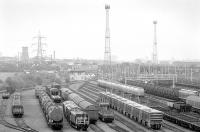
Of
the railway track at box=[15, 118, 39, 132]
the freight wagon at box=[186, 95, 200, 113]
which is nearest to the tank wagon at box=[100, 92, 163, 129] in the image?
the freight wagon at box=[186, 95, 200, 113]

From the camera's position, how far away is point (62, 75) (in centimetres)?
13162

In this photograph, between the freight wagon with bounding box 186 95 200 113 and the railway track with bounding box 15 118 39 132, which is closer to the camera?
the railway track with bounding box 15 118 39 132

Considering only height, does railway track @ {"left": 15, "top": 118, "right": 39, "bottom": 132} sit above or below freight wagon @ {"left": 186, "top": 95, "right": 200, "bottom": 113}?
below

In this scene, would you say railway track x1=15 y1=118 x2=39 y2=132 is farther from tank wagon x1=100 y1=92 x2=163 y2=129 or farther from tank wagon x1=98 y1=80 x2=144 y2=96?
tank wagon x1=98 y1=80 x2=144 y2=96

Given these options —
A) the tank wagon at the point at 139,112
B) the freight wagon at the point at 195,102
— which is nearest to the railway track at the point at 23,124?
the tank wagon at the point at 139,112

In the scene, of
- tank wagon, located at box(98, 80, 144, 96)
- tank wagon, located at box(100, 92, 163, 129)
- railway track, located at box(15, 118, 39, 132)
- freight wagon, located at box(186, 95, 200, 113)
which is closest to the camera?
tank wagon, located at box(100, 92, 163, 129)

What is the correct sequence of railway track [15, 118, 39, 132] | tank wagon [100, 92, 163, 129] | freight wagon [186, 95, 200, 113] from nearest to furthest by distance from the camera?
tank wagon [100, 92, 163, 129], railway track [15, 118, 39, 132], freight wagon [186, 95, 200, 113]

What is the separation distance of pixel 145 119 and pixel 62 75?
97.4 m

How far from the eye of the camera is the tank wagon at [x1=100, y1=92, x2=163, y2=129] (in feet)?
114

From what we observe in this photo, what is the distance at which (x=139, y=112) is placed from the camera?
38156mm

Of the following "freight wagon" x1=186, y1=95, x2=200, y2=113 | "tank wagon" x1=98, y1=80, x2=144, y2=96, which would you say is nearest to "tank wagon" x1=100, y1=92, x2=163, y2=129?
"freight wagon" x1=186, y1=95, x2=200, y2=113

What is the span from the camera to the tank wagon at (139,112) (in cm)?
3484

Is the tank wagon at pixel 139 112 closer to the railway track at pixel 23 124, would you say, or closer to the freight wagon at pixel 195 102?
the freight wagon at pixel 195 102

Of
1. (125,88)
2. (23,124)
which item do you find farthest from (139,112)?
(125,88)
